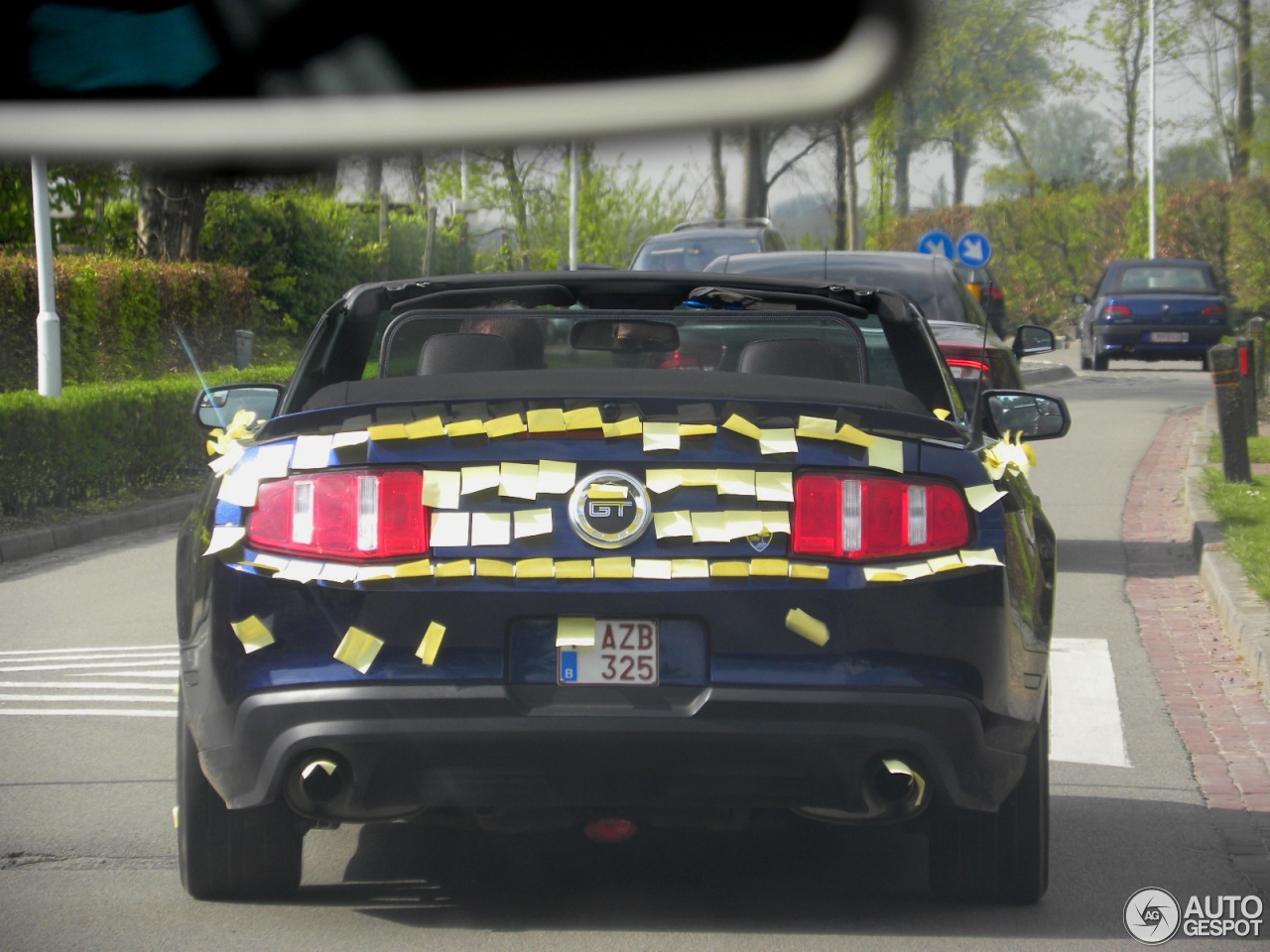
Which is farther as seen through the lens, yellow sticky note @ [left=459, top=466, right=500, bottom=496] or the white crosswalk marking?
the white crosswalk marking

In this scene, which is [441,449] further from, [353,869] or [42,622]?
[42,622]

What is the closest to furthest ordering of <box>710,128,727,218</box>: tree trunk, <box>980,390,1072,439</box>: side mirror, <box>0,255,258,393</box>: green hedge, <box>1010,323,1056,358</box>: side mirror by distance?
1. <box>980,390,1072,439</box>: side mirror
2. <box>1010,323,1056,358</box>: side mirror
3. <box>0,255,258,393</box>: green hedge
4. <box>710,128,727,218</box>: tree trunk

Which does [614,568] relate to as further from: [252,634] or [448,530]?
[252,634]

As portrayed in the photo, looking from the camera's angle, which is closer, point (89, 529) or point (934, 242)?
point (89, 529)

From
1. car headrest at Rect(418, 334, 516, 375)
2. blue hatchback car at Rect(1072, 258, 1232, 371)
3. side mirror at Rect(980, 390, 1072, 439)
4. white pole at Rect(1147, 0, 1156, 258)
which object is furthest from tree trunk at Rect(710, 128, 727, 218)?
car headrest at Rect(418, 334, 516, 375)

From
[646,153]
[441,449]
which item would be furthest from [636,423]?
[646,153]

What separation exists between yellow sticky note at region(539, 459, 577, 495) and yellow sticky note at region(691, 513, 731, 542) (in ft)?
0.87

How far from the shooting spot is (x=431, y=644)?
3.67 m

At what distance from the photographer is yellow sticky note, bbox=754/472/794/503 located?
3742mm

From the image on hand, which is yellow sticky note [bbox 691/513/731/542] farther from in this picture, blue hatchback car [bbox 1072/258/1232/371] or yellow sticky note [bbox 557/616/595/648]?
blue hatchback car [bbox 1072/258/1232/371]

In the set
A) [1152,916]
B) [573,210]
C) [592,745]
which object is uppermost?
[573,210]

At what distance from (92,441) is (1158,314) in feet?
63.1

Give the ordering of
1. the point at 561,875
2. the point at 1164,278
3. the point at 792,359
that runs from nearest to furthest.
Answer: the point at 561,875 < the point at 792,359 < the point at 1164,278

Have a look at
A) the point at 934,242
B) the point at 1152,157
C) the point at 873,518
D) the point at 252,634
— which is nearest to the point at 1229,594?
the point at 873,518
